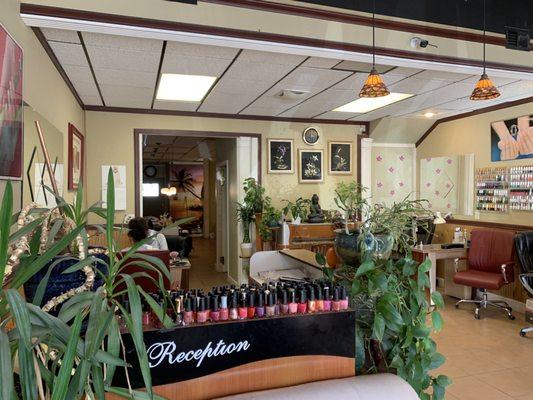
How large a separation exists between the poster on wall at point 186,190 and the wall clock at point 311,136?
10.4 meters

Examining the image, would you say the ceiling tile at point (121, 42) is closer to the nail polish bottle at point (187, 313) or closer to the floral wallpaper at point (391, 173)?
the nail polish bottle at point (187, 313)

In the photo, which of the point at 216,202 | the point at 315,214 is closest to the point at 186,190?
the point at 216,202

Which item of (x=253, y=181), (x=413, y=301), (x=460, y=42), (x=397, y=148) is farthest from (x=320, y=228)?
(x=413, y=301)

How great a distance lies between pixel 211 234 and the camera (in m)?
13.4

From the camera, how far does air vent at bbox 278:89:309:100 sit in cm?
480

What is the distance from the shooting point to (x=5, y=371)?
0.80 metres

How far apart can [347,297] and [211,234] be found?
11.9 m

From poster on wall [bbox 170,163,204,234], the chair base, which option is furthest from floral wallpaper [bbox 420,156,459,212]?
poster on wall [bbox 170,163,204,234]

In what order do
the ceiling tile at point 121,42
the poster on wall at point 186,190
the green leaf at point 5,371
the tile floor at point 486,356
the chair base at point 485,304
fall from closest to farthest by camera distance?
the green leaf at point 5,371 → the ceiling tile at point 121,42 → the tile floor at point 486,356 → the chair base at point 485,304 → the poster on wall at point 186,190

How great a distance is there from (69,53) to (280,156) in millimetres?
3762

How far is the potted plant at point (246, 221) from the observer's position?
629 centimetres

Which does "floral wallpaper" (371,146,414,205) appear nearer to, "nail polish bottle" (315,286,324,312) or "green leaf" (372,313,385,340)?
"green leaf" (372,313,385,340)

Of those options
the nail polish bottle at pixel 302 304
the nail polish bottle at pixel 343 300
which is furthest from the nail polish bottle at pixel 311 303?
the nail polish bottle at pixel 343 300

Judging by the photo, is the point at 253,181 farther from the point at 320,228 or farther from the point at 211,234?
the point at 211,234
